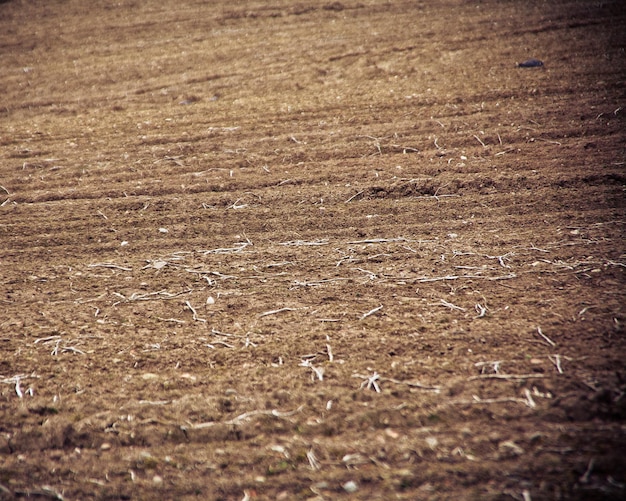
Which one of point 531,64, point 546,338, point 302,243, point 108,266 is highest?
point 531,64

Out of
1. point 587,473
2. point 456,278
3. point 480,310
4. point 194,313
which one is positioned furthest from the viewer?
point 456,278

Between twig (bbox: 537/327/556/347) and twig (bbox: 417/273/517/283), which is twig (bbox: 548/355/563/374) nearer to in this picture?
twig (bbox: 537/327/556/347)

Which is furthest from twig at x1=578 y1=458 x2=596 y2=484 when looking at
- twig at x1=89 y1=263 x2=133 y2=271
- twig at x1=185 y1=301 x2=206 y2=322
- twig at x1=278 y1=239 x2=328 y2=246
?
twig at x1=89 y1=263 x2=133 y2=271

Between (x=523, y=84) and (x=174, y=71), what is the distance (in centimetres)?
536

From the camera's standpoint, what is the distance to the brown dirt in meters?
2.71

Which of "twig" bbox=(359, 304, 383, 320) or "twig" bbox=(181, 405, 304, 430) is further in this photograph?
"twig" bbox=(359, 304, 383, 320)

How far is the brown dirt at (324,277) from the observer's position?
2.71 m

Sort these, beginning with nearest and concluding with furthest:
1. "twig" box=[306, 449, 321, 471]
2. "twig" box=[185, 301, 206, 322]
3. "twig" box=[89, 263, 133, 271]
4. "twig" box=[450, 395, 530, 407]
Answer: "twig" box=[306, 449, 321, 471] < "twig" box=[450, 395, 530, 407] < "twig" box=[185, 301, 206, 322] < "twig" box=[89, 263, 133, 271]

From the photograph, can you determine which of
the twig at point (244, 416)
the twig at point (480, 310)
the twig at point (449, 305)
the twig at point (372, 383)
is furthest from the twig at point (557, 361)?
Result: the twig at point (244, 416)

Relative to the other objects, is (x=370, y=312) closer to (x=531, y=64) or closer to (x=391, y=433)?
(x=391, y=433)

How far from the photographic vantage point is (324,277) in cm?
420

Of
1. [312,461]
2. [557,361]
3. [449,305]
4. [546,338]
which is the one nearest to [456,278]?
[449,305]

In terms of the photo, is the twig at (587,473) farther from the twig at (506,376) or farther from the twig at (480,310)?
the twig at (480,310)

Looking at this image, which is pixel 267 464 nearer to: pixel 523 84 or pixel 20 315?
pixel 20 315
